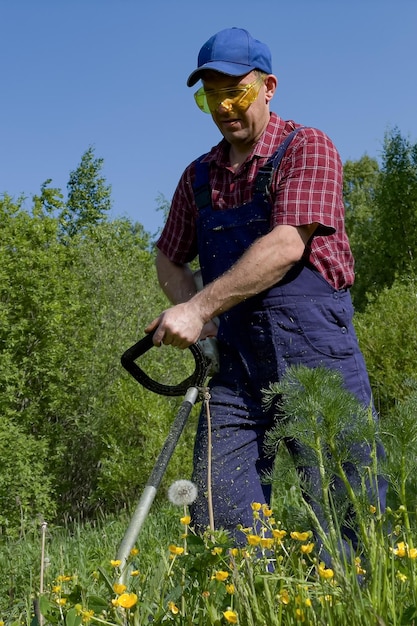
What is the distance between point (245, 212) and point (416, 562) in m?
1.83

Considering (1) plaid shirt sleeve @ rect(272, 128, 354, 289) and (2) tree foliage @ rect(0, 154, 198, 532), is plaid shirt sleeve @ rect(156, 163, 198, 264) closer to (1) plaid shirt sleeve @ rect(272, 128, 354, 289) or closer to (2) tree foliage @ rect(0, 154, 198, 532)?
(1) plaid shirt sleeve @ rect(272, 128, 354, 289)

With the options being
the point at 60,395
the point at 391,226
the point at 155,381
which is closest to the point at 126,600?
the point at 155,381

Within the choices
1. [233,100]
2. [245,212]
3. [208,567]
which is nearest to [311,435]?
[208,567]

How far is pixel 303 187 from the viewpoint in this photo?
10.4ft

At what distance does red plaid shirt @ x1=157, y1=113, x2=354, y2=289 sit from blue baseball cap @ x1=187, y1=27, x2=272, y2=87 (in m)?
0.23

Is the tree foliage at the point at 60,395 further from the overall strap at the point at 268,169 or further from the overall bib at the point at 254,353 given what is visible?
the overall strap at the point at 268,169

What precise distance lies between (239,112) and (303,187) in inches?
16.2

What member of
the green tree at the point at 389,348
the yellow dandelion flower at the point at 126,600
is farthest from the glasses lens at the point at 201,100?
the green tree at the point at 389,348

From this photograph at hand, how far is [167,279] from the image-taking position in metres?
3.77

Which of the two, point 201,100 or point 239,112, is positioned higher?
point 201,100

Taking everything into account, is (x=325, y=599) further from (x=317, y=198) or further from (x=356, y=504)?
(x=317, y=198)

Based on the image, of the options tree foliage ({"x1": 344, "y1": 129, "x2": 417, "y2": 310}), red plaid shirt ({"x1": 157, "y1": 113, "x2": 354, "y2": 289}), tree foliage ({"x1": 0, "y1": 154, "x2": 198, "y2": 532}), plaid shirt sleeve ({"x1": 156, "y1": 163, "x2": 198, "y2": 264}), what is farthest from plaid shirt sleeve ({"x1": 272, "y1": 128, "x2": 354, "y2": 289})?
tree foliage ({"x1": 344, "y1": 129, "x2": 417, "y2": 310})

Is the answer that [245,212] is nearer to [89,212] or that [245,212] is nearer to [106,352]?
[106,352]

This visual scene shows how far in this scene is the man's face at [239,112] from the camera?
3.31 m
